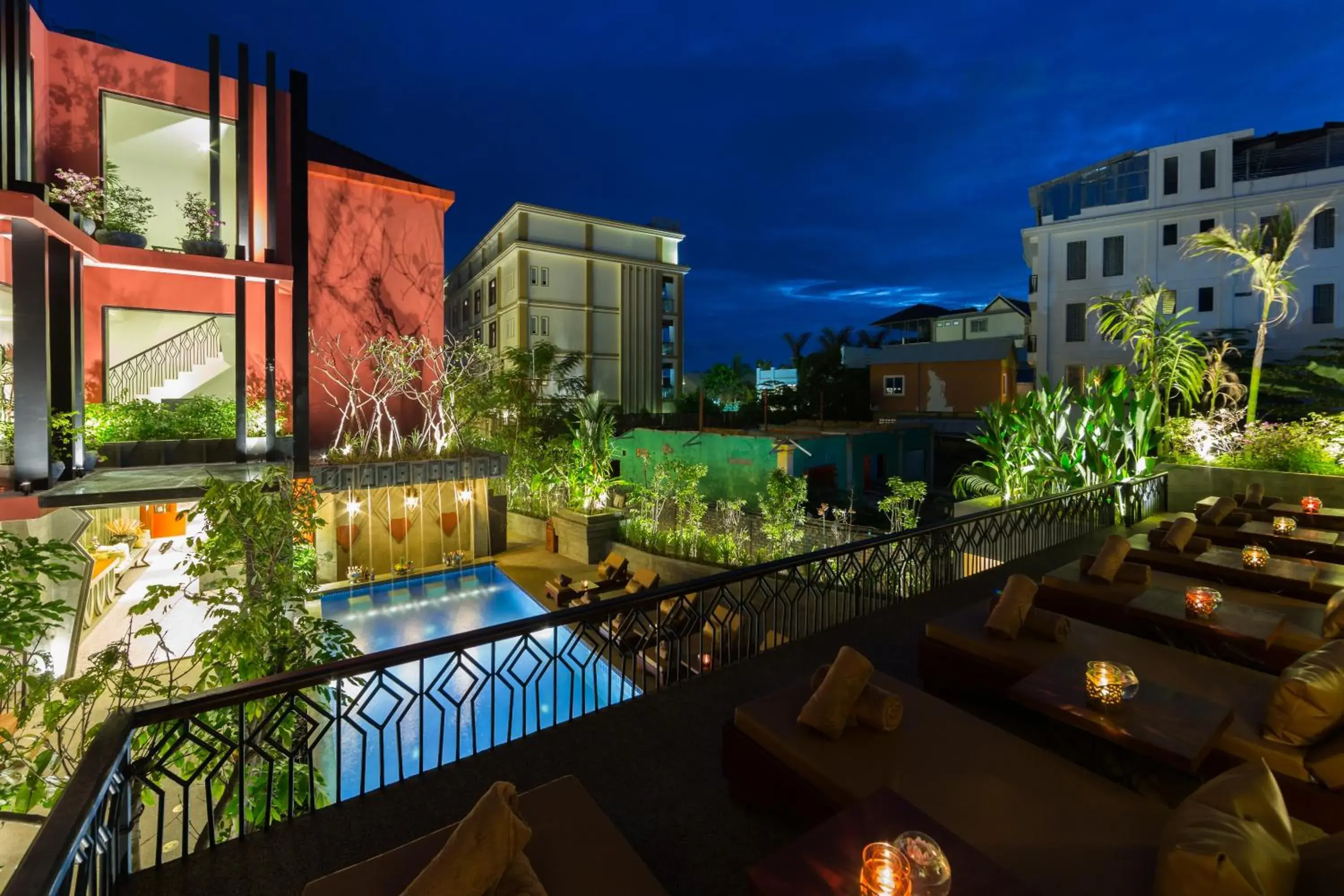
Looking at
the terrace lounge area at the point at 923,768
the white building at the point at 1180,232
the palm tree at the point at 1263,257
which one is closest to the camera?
the terrace lounge area at the point at 923,768

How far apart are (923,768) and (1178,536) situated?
5556 mm

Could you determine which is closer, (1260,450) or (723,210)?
(1260,450)

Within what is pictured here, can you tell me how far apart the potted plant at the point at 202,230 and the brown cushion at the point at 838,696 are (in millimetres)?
11221

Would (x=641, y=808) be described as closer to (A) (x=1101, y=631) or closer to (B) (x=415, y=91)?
(A) (x=1101, y=631)

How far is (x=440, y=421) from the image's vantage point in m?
12.5

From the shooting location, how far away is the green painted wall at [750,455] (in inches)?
667

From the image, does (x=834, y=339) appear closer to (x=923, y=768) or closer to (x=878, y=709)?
(x=878, y=709)

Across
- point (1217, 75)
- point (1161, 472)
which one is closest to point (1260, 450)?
point (1161, 472)

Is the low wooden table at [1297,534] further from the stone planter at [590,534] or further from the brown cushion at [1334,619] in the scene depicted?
the stone planter at [590,534]

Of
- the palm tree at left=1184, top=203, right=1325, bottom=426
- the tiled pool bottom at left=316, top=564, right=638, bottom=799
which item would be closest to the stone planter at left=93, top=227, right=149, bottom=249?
the tiled pool bottom at left=316, top=564, right=638, bottom=799

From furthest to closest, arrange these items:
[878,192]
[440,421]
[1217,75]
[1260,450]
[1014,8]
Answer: [878,192] → [1217,75] → [1014,8] → [440,421] → [1260,450]

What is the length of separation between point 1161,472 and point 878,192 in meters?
67.4

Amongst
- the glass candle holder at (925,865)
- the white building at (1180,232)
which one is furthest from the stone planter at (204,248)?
the white building at (1180,232)

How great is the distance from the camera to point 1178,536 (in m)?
6.21
